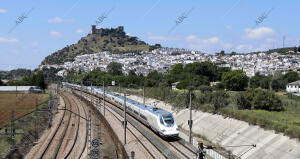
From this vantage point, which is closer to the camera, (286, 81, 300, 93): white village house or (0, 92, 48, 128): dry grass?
(0, 92, 48, 128): dry grass

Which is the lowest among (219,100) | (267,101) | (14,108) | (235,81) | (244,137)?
(244,137)

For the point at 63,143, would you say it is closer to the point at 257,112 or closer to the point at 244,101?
the point at 257,112

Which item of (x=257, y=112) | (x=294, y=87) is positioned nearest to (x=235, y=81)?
(x=294, y=87)

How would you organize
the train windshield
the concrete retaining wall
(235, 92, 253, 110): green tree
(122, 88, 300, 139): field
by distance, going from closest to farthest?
the concrete retaining wall → (122, 88, 300, 139): field → the train windshield → (235, 92, 253, 110): green tree

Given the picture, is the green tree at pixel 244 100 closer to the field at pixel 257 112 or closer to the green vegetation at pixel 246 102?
the green vegetation at pixel 246 102

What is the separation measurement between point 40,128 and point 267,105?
1213 inches

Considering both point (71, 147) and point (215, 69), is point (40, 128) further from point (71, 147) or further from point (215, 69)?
point (215, 69)

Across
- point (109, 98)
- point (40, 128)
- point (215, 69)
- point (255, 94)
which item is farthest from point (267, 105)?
point (215, 69)

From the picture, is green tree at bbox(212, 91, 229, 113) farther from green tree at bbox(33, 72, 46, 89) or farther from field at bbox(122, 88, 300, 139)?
green tree at bbox(33, 72, 46, 89)

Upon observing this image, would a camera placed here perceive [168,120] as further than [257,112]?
No

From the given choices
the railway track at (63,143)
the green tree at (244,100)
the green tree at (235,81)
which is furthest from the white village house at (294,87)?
the railway track at (63,143)

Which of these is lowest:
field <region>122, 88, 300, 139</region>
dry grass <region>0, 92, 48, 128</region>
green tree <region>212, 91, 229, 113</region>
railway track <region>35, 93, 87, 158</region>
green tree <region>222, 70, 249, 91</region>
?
railway track <region>35, 93, 87, 158</region>

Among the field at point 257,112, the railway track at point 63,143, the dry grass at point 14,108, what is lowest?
the railway track at point 63,143

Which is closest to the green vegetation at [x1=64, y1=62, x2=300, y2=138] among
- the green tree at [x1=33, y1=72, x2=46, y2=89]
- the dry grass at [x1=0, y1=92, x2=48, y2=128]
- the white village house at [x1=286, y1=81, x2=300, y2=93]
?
the white village house at [x1=286, y1=81, x2=300, y2=93]
